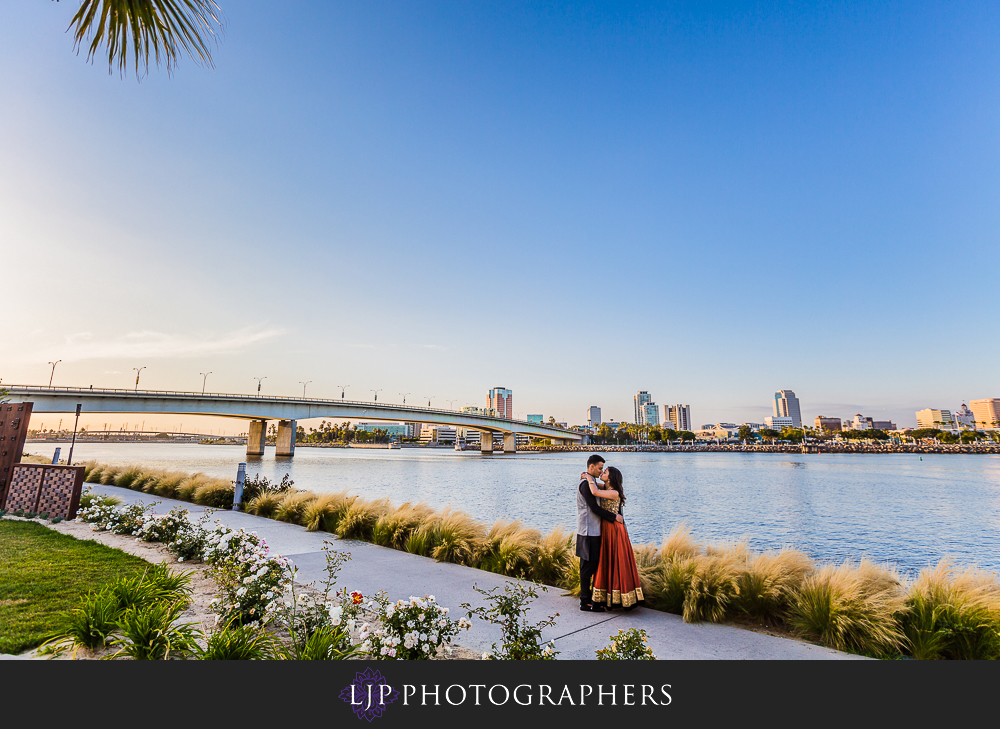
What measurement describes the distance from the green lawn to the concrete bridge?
46734 millimetres

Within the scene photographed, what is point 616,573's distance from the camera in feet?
18.9

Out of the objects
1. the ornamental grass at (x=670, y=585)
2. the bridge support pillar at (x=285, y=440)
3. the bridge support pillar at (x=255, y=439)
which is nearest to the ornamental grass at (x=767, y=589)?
the ornamental grass at (x=670, y=585)

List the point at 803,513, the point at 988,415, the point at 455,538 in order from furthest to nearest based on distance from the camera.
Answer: the point at 988,415
the point at 803,513
the point at 455,538

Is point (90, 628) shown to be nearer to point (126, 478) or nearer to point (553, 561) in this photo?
point (553, 561)

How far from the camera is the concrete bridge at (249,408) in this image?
47.6 m

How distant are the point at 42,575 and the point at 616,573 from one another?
24.0 feet

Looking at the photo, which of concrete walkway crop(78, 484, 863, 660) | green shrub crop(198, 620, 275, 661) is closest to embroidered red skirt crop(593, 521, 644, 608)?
concrete walkway crop(78, 484, 863, 660)

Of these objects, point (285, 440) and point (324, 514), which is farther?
point (285, 440)

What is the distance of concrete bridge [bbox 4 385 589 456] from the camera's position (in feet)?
156

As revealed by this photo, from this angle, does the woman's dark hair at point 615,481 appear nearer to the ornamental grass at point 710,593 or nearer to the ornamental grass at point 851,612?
the ornamental grass at point 710,593

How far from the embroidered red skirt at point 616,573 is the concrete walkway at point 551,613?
16 centimetres

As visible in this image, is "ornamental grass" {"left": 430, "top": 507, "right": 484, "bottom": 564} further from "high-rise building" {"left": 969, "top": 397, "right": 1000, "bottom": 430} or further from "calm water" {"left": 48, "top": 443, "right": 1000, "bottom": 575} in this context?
"high-rise building" {"left": 969, "top": 397, "right": 1000, "bottom": 430}

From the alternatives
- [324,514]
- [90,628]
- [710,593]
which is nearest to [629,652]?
[710,593]

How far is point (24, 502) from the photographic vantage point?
11.8m
